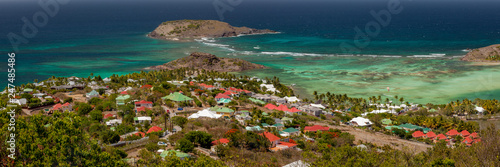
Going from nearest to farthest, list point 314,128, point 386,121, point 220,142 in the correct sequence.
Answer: point 220,142, point 314,128, point 386,121

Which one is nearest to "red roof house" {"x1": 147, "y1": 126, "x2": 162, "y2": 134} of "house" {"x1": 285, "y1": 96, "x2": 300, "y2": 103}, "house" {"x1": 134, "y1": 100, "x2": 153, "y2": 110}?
"house" {"x1": 134, "y1": 100, "x2": 153, "y2": 110}

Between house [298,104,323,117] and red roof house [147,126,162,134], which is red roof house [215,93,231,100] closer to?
house [298,104,323,117]

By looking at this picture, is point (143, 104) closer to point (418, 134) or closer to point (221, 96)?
point (221, 96)

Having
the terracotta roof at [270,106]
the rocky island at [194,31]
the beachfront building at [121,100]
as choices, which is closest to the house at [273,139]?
the terracotta roof at [270,106]

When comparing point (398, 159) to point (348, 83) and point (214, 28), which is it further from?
point (214, 28)

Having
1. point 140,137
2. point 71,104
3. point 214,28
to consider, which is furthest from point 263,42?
point 140,137

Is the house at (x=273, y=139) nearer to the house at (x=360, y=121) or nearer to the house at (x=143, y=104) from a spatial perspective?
the house at (x=360, y=121)

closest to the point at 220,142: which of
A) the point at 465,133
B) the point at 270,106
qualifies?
the point at 270,106
